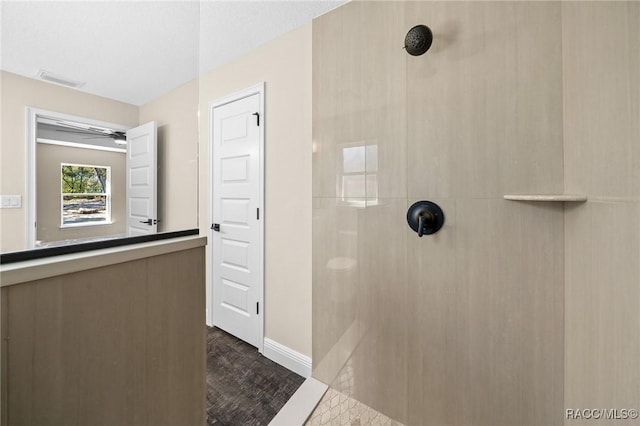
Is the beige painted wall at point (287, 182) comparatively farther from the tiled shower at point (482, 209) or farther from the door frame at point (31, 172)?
the door frame at point (31, 172)

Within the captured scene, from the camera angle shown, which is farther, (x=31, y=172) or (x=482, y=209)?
(x=482, y=209)

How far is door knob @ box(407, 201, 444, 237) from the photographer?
1.32 metres

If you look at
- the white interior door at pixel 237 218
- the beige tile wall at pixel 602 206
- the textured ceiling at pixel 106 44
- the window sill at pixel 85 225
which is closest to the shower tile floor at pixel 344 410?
the white interior door at pixel 237 218

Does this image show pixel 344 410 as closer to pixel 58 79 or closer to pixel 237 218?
pixel 237 218

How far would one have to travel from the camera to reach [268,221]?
6.86ft

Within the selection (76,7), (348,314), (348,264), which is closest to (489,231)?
(348,264)

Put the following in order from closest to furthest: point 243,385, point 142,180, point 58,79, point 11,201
→ point 11,201
point 58,79
point 142,180
point 243,385

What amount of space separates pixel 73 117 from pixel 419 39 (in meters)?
1.44

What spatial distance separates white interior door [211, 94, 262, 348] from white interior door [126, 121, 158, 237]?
1.18 metres

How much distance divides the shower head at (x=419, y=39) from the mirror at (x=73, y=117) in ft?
3.75

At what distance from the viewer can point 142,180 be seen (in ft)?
2.97

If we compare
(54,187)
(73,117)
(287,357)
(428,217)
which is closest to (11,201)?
(54,187)

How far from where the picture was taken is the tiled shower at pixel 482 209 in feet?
3.06

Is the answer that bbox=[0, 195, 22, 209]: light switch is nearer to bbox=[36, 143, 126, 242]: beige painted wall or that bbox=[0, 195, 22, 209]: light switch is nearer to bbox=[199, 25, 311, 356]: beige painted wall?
bbox=[36, 143, 126, 242]: beige painted wall
